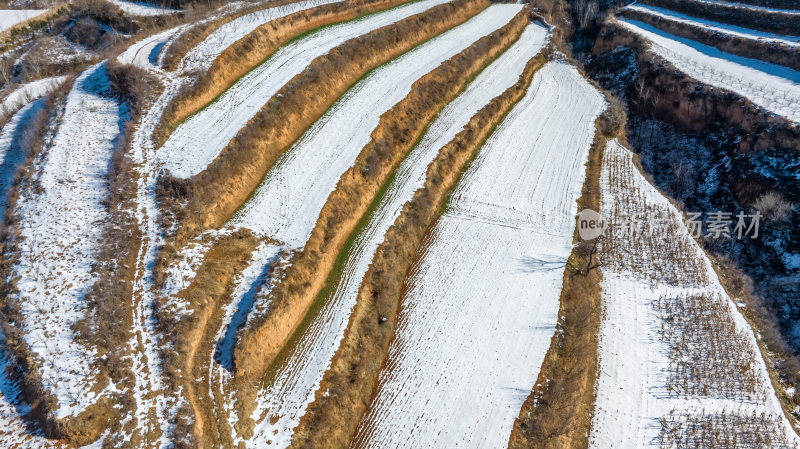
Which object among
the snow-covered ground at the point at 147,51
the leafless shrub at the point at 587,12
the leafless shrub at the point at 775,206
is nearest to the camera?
the leafless shrub at the point at 775,206

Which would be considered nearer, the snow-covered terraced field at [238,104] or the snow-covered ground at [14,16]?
the snow-covered terraced field at [238,104]

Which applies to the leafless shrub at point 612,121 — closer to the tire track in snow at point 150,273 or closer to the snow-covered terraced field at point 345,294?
the snow-covered terraced field at point 345,294

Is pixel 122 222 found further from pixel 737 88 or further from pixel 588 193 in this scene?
pixel 737 88

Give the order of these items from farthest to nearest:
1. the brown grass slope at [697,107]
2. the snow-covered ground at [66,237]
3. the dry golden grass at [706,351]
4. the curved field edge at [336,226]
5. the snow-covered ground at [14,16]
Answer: the snow-covered ground at [14,16]
the brown grass slope at [697,107]
the dry golden grass at [706,351]
the curved field edge at [336,226]
the snow-covered ground at [66,237]

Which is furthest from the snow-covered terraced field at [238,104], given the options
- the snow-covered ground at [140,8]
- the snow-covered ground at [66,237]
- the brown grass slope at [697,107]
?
the brown grass slope at [697,107]

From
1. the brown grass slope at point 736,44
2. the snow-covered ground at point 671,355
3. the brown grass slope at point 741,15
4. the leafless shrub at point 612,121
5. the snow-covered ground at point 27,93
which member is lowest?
the snow-covered ground at point 671,355

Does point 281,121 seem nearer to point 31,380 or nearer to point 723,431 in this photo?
point 31,380

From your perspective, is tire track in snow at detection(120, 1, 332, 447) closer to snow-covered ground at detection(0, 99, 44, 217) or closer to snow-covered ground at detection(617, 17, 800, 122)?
snow-covered ground at detection(0, 99, 44, 217)
